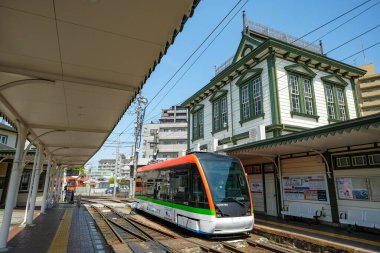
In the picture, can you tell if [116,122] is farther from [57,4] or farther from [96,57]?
[57,4]

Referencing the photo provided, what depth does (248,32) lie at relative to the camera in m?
18.4

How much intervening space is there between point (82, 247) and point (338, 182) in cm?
1032

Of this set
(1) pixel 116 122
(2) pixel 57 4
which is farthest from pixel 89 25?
(1) pixel 116 122

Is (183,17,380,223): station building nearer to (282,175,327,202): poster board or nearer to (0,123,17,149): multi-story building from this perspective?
(282,175,327,202): poster board

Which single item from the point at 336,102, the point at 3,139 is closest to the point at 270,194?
the point at 336,102

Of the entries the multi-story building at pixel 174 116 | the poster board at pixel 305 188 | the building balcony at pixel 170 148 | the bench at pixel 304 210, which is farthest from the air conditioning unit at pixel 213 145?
the multi-story building at pixel 174 116

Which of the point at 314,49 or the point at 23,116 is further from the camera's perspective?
the point at 314,49

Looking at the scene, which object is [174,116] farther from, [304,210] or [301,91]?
[304,210]

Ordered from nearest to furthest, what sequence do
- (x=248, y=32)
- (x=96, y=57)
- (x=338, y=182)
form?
1. (x=96, y=57)
2. (x=338, y=182)
3. (x=248, y=32)

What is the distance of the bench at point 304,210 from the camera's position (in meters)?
11.1

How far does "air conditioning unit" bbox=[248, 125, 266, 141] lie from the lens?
13.8 m

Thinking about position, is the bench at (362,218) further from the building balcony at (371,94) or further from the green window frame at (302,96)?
the building balcony at (371,94)

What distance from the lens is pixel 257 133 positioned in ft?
47.0

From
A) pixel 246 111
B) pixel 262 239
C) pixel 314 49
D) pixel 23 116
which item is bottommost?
pixel 262 239
